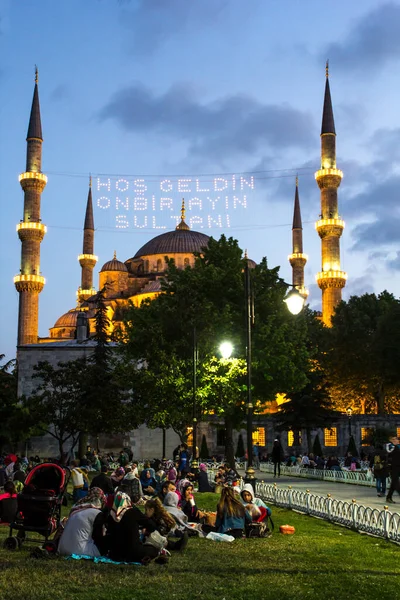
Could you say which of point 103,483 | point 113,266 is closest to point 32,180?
point 113,266

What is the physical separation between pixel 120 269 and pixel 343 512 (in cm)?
6844

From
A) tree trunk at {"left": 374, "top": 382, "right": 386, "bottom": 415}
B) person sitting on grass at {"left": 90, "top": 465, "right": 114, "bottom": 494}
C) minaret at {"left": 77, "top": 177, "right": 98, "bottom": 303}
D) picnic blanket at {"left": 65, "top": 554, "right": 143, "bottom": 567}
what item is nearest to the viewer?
picnic blanket at {"left": 65, "top": 554, "right": 143, "bottom": 567}

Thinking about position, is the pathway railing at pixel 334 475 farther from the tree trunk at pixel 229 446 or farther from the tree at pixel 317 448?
the tree at pixel 317 448

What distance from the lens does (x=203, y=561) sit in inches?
372

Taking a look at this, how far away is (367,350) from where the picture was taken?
177 feet

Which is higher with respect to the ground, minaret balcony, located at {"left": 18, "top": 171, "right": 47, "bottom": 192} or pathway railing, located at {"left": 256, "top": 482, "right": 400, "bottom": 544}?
minaret balcony, located at {"left": 18, "top": 171, "right": 47, "bottom": 192}

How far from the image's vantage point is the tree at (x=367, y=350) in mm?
52094

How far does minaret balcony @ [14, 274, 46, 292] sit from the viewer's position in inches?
2534

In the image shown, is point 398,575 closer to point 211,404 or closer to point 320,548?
point 320,548

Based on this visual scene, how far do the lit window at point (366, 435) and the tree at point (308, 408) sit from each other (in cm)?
483

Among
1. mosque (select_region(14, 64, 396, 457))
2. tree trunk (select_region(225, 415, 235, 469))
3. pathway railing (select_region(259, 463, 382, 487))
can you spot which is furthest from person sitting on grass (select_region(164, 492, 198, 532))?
mosque (select_region(14, 64, 396, 457))

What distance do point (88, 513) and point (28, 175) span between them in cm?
6036

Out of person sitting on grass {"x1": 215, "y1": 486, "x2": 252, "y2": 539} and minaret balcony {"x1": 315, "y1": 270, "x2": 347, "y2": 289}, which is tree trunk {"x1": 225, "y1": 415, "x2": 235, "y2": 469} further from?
minaret balcony {"x1": 315, "y1": 270, "x2": 347, "y2": 289}

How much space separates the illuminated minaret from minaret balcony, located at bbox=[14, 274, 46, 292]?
911 inches
